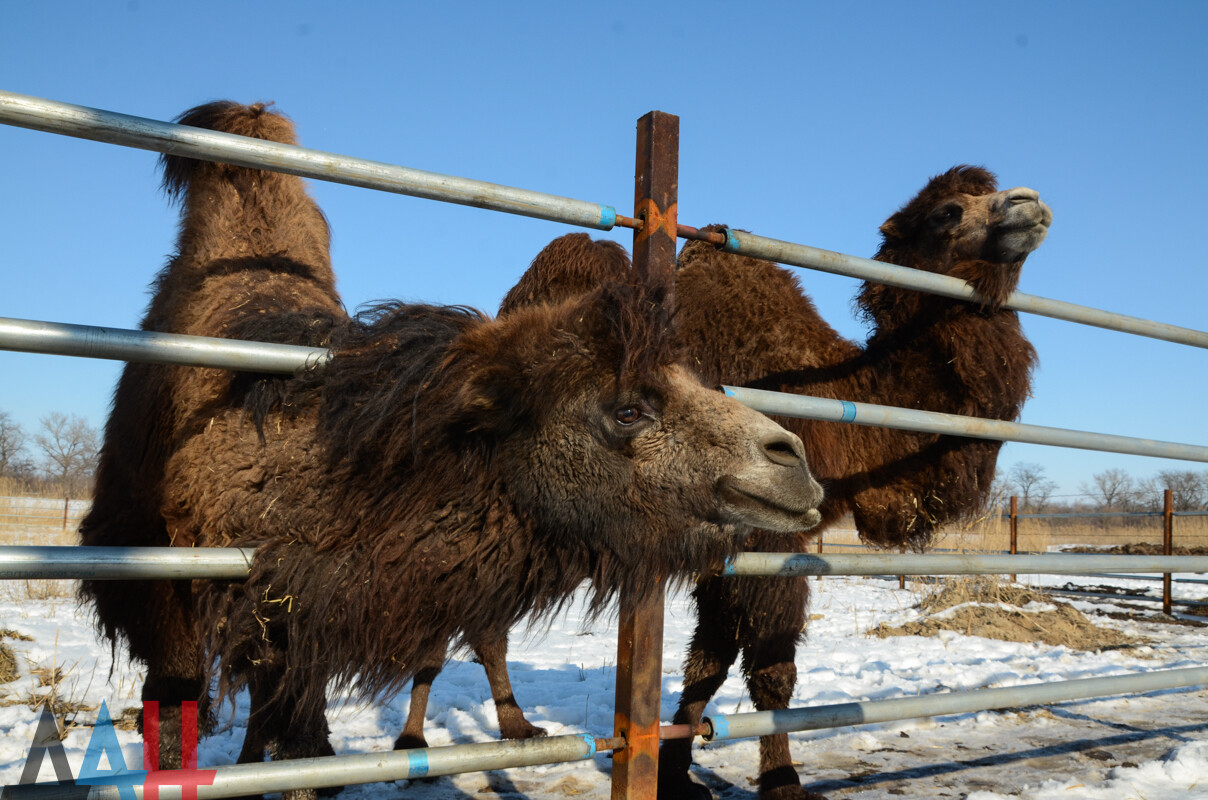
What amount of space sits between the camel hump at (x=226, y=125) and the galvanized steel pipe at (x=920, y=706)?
3.91 meters

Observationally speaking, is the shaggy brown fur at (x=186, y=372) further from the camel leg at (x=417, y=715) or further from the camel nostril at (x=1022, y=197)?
the camel nostril at (x=1022, y=197)

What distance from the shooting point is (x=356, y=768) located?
187 cm

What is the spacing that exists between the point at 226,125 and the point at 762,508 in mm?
3881

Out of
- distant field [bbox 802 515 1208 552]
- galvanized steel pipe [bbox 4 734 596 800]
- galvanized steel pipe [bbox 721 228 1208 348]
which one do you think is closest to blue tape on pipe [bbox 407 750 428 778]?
galvanized steel pipe [bbox 4 734 596 800]

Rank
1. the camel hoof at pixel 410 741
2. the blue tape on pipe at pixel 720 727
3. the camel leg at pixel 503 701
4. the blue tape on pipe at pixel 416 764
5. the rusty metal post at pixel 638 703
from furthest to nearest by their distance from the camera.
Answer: the camel leg at pixel 503 701 < the camel hoof at pixel 410 741 < the blue tape on pipe at pixel 720 727 < the rusty metal post at pixel 638 703 < the blue tape on pipe at pixel 416 764

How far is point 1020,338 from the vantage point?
14.1 ft

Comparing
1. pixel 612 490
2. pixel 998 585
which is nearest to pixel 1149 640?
pixel 998 585

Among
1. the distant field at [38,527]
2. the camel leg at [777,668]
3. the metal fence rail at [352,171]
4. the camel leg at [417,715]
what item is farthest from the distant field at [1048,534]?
the distant field at [38,527]

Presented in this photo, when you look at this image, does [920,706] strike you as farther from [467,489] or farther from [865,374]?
[865,374]

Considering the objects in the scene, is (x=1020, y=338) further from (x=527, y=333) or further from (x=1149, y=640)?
(x=1149, y=640)

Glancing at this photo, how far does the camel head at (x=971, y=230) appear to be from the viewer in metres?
4.09

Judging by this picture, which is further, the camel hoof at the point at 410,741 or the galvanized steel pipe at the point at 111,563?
the camel hoof at the point at 410,741

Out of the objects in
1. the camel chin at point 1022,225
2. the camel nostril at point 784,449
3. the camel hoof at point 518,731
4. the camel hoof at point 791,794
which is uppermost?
the camel chin at point 1022,225

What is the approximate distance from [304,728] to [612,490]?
60.4 inches
